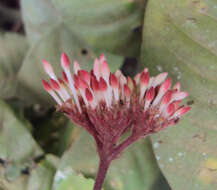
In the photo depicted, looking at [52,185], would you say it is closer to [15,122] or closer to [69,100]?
[15,122]

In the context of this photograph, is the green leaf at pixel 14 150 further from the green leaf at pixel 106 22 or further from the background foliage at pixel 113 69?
the green leaf at pixel 106 22

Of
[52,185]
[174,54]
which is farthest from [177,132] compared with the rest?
[52,185]

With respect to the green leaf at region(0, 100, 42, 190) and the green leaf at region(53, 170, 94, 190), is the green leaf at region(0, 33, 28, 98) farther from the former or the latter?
the green leaf at region(53, 170, 94, 190)

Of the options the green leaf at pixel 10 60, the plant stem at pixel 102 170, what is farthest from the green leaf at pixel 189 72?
the green leaf at pixel 10 60

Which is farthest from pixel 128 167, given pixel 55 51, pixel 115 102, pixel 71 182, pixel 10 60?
pixel 10 60

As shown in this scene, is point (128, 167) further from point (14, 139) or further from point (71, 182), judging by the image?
point (14, 139)

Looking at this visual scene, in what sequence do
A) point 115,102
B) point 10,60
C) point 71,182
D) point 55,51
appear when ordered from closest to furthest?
point 115,102 < point 71,182 < point 55,51 < point 10,60
